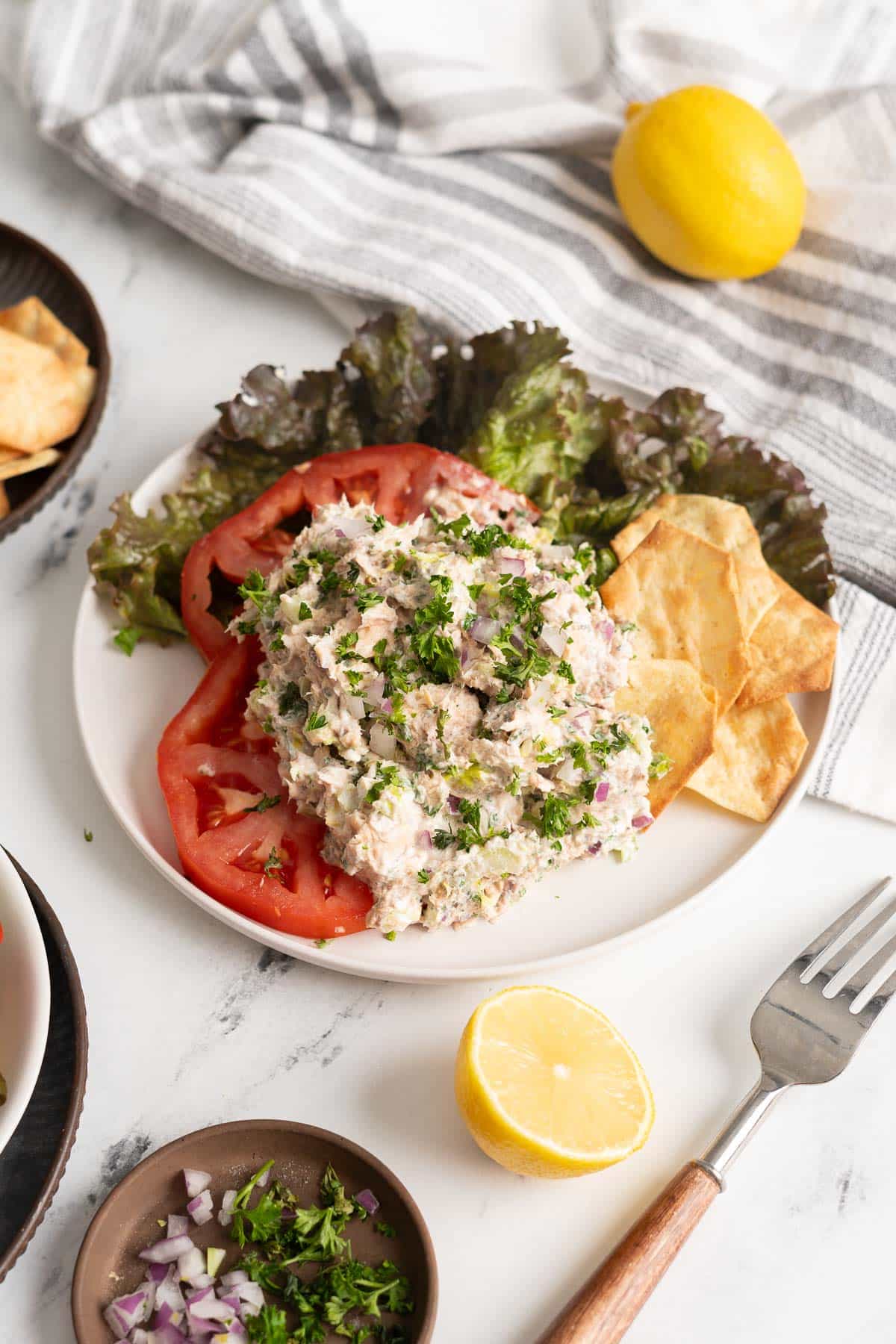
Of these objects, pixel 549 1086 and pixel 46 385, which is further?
pixel 46 385

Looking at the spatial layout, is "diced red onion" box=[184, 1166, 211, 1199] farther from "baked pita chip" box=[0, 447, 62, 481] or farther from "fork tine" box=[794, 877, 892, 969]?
"baked pita chip" box=[0, 447, 62, 481]

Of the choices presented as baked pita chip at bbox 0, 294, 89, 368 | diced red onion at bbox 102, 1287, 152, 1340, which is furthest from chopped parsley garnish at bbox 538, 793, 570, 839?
baked pita chip at bbox 0, 294, 89, 368

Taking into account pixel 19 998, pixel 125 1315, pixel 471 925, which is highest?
pixel 471 925

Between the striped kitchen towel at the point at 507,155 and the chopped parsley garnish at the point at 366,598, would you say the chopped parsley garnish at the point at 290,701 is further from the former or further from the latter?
the striped kitchen towel at the point at 507,155

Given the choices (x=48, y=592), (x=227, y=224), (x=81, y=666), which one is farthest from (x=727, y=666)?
(x=227, y=224)

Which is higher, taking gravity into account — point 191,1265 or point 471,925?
point 471,925

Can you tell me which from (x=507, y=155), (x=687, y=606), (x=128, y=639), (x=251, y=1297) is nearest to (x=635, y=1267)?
(x=251, y=1297)

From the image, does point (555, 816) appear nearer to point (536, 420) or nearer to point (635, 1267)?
point (635, 1267)
